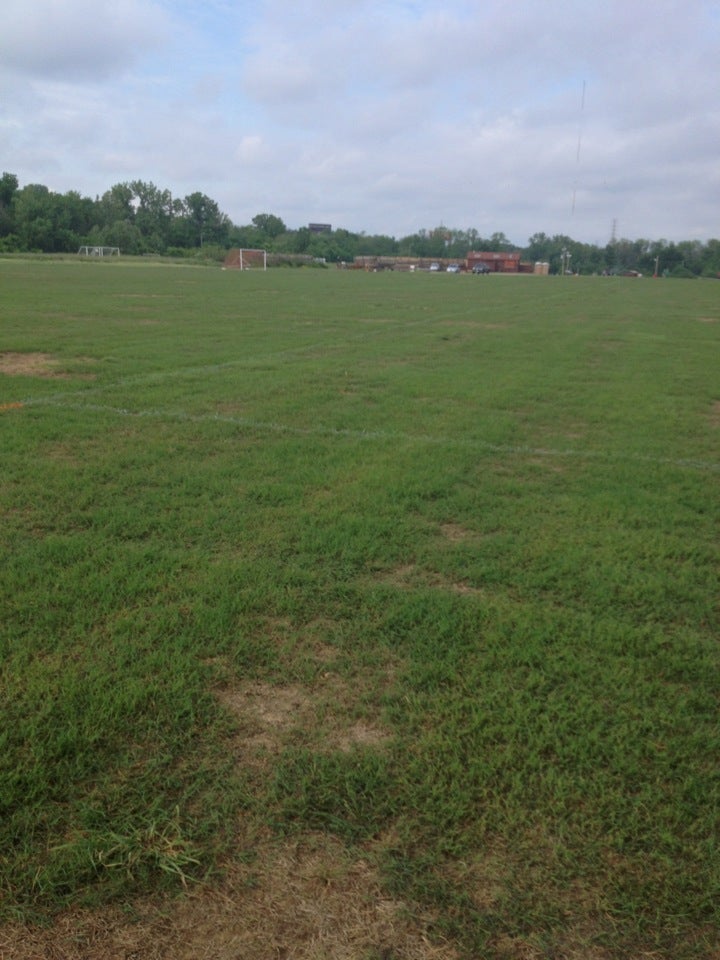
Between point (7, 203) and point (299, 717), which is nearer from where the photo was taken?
point (299, 717)

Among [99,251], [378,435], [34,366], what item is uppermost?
[99,251]

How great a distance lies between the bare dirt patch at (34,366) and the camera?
8.84m

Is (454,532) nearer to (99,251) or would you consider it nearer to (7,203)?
(99,251)

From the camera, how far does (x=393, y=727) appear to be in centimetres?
253

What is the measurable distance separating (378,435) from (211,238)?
11996 centimetres

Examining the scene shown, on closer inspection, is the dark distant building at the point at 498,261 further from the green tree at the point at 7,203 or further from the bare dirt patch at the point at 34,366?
the bare dirt patch at the point at 34,366

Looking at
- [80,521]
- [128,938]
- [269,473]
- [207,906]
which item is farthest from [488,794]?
[269,473]

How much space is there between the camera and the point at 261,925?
1.81 m

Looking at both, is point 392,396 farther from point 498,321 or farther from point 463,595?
point 498,321

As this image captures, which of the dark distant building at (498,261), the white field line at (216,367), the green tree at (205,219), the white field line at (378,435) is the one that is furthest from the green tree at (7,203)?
the white field line at (378,435)

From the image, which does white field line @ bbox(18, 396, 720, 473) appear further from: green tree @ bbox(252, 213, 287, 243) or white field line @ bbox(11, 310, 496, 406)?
green tree @ bbox(252, 213, 287, 243)

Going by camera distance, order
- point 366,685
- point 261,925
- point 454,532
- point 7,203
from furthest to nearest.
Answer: point 7,203 < point 454,532 < point 366,685 < point 261,925

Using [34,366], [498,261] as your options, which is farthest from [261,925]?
[498,261]

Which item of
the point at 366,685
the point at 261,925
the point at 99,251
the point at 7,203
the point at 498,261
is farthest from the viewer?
the point at 498,261
